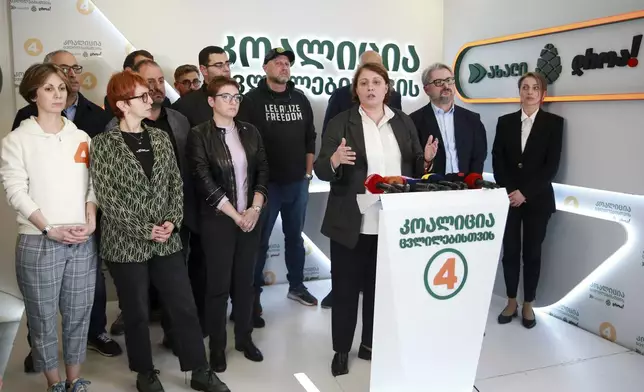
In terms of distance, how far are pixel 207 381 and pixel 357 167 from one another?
1358 millimetres

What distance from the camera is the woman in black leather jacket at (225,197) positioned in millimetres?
2947

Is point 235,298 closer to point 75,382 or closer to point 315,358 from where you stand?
point 315,358

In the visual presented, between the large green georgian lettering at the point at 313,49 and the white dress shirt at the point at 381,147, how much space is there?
1.93 meters

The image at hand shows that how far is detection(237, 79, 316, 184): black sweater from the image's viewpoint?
386 centimetres

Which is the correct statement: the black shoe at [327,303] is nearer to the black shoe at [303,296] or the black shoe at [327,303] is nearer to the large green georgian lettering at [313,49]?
the black shoe at [303,296]

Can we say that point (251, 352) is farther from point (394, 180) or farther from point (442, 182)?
point (442, 182)

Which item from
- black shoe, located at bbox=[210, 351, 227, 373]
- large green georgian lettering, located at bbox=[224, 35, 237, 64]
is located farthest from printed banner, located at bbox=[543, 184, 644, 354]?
large green georgian lettering, located at bbox=[224, 35, 237, 64]

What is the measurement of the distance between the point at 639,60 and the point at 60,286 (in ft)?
11.5

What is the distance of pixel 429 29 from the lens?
514 centimetres

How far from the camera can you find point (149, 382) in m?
2.85

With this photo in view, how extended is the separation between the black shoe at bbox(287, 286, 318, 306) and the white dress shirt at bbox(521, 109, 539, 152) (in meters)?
1.92

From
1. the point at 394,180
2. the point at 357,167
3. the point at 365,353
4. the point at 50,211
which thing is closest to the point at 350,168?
the point at 357,167

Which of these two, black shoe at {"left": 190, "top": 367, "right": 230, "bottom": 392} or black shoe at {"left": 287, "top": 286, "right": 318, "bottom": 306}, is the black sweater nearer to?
black shoe at {"left": 287, "top": 286, "right": 318, "bottom": 306}

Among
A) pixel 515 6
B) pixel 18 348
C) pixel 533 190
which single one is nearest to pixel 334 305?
pixel 533 190
